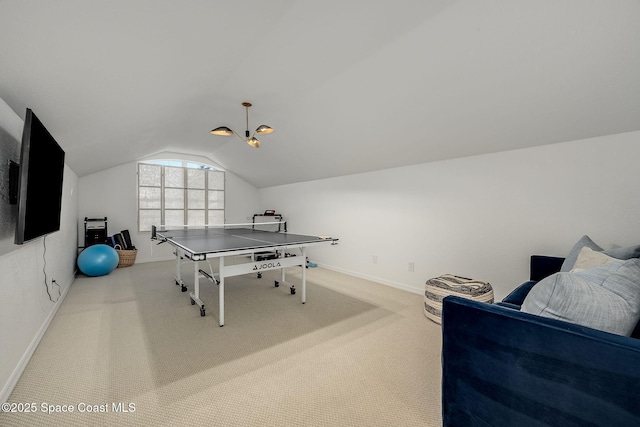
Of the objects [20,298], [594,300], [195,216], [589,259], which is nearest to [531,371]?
[594,300]

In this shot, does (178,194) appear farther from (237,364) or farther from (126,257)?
(237,364)

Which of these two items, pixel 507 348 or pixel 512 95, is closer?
pixel 507 348

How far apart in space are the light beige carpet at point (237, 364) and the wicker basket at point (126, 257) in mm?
1882

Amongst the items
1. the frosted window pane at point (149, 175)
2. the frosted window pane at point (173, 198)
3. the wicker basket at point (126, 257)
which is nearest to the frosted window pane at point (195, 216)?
the frosted window pane at point (173, 198)

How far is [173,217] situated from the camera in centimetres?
634

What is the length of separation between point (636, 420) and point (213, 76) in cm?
340

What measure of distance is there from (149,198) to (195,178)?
3.62 feet

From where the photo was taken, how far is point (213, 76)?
2.62 meters

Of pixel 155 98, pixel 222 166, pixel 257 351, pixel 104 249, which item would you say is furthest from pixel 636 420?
pixel 222 166

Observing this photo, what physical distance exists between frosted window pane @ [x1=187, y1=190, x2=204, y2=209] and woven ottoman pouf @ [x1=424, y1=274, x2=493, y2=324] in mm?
5735

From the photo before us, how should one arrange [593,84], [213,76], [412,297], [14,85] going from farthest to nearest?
[412,297] < [213,76] < [593,84] < [14,85]

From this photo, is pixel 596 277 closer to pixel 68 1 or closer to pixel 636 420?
pixel 636 420

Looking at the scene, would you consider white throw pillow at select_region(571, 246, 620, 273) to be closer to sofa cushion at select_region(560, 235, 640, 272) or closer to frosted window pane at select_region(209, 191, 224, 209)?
sofa cushion at select_region(560, 235, 640, 272)

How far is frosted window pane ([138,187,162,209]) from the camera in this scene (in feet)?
19.5
